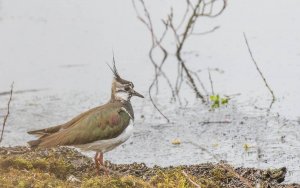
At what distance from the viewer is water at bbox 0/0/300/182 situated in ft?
28.7

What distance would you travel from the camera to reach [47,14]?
15344 millimetres

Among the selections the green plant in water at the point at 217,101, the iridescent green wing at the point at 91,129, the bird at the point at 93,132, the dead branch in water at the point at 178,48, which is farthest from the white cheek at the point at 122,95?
the green plant in water at the point at 217,101

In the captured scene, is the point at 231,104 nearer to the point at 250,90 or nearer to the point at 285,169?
the point at 250,90

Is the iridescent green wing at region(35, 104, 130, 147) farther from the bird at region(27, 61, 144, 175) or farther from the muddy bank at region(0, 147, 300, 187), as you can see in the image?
the muddy bank at region(0, 147, 300, 187)

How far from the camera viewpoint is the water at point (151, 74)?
344 inches

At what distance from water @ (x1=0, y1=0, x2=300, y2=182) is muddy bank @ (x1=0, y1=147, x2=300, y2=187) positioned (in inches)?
26.5

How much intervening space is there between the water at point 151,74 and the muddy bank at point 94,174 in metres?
0.67

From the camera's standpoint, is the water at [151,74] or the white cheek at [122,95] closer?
the white cheek at [122,95]

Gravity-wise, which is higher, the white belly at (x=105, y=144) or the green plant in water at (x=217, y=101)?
the green plant in water at (x=217, y=101)

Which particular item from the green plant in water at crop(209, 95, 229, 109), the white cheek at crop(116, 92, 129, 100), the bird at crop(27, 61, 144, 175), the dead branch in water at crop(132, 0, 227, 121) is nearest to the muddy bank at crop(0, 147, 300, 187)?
the bird at crop(27, 61, 144, 175)

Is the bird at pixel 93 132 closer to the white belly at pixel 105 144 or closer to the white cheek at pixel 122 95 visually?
the white belly at pixel 105 144

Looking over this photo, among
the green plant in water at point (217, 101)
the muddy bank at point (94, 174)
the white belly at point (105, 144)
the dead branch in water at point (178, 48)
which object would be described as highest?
the dead branch in water at point (178, 48)

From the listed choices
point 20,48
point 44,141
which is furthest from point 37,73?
point 44,141

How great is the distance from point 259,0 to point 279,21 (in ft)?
5.43
